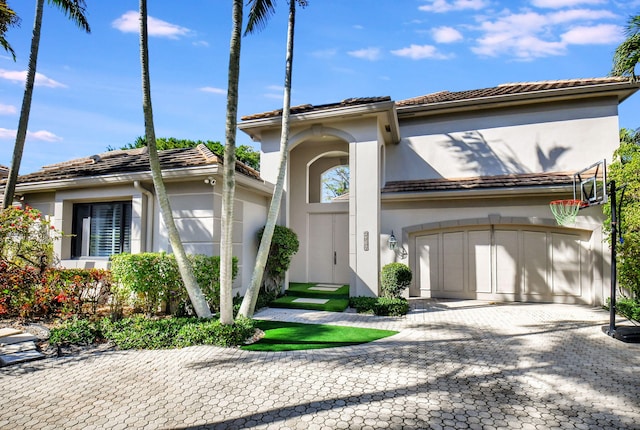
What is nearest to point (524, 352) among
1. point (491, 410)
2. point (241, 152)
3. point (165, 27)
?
point (491, 410)

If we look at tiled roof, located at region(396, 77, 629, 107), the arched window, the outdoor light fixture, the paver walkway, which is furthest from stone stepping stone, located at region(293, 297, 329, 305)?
the arched window

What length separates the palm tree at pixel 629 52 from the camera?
8.45 meters

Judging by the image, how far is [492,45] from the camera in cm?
886

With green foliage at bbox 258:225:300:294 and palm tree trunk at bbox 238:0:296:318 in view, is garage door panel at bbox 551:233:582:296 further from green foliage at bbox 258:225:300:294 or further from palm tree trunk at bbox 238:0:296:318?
palm tree trunk at bbox 238:0:296:318

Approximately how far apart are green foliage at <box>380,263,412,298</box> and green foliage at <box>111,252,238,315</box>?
4627mm

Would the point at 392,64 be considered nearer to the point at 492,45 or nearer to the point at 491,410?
the point at 492,45

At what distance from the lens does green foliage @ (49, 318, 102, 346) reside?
6.09 metres

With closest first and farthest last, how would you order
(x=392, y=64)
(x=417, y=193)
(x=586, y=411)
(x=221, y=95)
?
(x=586, y=411)
(x=221, y=95)
(x=392, y=64)
(x=417, y=193)

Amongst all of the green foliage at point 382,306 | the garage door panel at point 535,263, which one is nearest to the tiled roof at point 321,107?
the green foliage at point 382,306

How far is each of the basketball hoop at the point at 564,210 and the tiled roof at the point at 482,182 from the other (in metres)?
0.67

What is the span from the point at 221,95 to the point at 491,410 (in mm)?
6944

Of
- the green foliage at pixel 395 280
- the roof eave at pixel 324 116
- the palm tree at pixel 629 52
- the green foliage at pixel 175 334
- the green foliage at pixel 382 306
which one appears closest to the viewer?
the green foliage at pixel 175 334

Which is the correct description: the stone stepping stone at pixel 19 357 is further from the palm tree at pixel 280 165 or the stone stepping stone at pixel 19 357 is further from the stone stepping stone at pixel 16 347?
the palm tree at pixel 280 165

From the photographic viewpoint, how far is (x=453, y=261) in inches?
447
